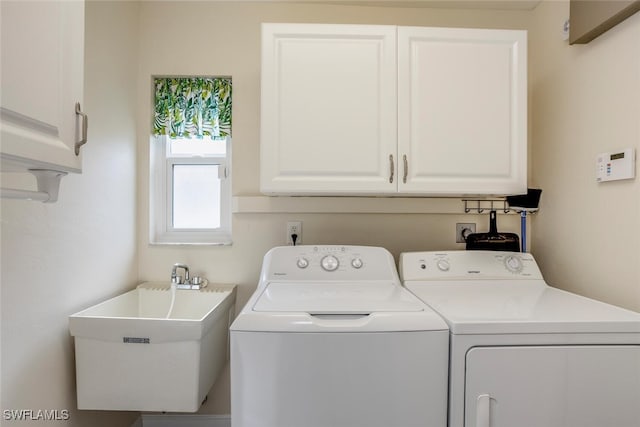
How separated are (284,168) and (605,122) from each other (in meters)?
1.37

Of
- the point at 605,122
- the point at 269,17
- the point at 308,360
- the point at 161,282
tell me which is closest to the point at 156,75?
the point at 269,17

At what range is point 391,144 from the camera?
56.2 inches

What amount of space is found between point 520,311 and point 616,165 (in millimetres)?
763

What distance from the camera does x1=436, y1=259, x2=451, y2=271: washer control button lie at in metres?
1.48

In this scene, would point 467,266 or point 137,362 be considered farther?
point 467,266

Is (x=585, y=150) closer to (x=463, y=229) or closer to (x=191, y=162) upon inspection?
(x=463, y=229)

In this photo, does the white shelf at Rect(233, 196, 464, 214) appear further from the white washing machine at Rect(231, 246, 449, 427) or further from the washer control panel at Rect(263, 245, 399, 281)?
the white washing machine at Rect(231, 246, 449, 427)

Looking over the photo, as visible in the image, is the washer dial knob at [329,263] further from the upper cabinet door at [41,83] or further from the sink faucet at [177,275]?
the upper cabinet door at [41,83]

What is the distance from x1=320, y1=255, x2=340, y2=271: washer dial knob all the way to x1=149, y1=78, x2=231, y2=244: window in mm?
701

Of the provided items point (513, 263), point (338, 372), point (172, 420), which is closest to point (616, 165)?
point (513, 263)

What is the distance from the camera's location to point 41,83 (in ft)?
2.52

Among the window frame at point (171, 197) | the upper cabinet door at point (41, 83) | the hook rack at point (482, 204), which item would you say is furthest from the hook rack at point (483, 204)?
the upper cabinet door at point (41, 83)

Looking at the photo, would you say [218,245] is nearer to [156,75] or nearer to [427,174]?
[156,75]

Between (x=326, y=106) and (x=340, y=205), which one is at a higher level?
(x=326, y=106)
